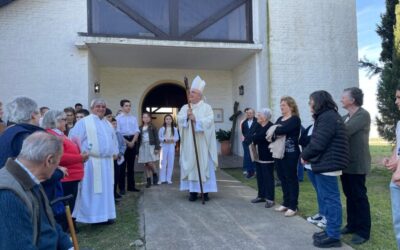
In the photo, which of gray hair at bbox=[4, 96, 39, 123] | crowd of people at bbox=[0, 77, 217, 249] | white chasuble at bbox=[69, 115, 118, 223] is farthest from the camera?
white chasuble at bbox=[69, 115, 118, 223]

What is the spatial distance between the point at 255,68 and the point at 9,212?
33.1ft

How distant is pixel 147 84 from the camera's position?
13.2 meters

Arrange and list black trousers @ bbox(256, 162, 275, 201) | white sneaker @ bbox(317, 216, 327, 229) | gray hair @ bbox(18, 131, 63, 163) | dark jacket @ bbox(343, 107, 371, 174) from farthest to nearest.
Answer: black trousers @ bbox(256, 162, 275, 201) < white sneaker @ bbox(317, 216, 327, 229) < dark jacket @ bbox(343, 107, 371, 174) < gray hair @ bbox(18, 131, 63, 163)

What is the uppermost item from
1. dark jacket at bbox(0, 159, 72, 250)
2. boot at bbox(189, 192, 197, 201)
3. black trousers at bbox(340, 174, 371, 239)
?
dark jacket at bbox(0, 159, 72, 250)

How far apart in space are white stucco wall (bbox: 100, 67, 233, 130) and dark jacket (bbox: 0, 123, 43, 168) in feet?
33.1

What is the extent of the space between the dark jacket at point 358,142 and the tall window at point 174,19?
279 inches

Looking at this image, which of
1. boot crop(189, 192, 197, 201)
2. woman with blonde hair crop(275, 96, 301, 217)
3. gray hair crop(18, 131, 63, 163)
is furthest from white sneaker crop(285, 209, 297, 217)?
gray hair crop(18, 131, 63, 163)

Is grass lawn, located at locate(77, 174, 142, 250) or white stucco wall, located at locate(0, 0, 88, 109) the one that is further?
white stucco wall, located at locate(0, 0, 88, 109)

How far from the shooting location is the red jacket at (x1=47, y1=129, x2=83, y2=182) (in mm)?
4005

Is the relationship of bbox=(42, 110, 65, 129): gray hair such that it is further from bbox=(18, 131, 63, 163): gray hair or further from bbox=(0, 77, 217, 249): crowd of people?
bbox=(18, 131, 63, 163): gray hair

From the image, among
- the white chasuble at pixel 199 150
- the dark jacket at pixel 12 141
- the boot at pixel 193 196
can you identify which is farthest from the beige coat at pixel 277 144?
the dark jacket at pixel 12 141

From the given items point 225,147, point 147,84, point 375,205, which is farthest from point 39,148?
point 225,147

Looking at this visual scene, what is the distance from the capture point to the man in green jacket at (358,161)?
168 inches

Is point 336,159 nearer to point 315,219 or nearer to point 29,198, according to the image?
point 315,219
